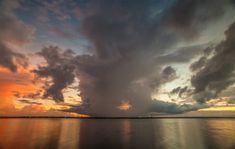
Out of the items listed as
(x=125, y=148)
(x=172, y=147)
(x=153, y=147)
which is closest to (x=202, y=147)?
(x=172, y=147)

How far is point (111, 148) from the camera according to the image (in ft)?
184

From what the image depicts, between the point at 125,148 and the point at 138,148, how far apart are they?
4.22 m

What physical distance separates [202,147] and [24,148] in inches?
2229

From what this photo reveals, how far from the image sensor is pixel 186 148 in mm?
58469

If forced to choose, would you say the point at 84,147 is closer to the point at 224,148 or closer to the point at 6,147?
the point at 6,147

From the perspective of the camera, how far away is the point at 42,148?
Result: 53.8 metres

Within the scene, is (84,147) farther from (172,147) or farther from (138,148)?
(172,147)

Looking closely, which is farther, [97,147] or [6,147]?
[97,147]

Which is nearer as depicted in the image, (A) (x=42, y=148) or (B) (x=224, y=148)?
(A) (x=42, y=148)

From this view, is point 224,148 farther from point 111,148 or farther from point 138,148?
point 111,148

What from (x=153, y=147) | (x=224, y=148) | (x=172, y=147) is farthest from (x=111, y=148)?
Result: (x=224, y=148)

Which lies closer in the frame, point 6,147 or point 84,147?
point 6,147

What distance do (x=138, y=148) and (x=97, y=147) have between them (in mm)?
13175

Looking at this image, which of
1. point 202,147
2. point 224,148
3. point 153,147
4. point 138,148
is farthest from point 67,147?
point 224,148
